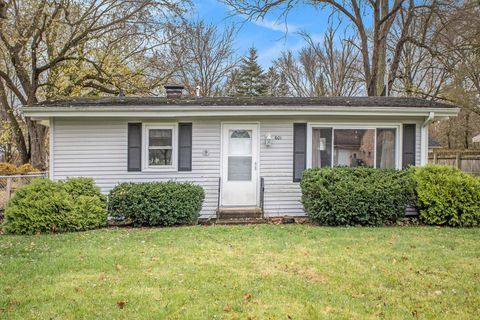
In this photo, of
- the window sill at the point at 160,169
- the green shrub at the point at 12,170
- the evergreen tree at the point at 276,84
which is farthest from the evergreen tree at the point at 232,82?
the window sill at the point at 160,169

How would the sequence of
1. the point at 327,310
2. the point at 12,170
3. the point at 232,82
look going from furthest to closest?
the point at 232,82
the point at 12,170
the point at 327,310

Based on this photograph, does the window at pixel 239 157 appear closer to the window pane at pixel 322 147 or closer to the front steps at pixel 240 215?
the front steps at pixel 240 215

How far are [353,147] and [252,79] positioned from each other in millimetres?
22544

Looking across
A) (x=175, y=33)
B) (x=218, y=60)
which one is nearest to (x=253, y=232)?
(x=175, y=33)

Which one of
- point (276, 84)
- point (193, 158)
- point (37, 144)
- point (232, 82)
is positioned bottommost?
point (193, 158)

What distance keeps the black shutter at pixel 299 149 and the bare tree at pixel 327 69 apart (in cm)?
1739

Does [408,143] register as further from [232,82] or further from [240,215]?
[232,82]

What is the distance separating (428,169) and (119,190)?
22.9 ft

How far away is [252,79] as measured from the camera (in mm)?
30672

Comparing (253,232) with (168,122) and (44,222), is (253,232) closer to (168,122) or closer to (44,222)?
(168,122)

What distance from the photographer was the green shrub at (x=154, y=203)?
7.91 m

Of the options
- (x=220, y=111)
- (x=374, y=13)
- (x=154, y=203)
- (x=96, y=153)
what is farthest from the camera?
(x=374, y=13)

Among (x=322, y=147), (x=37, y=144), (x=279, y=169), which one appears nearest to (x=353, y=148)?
(x=322, y=147)

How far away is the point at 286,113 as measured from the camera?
8719 millimetres
